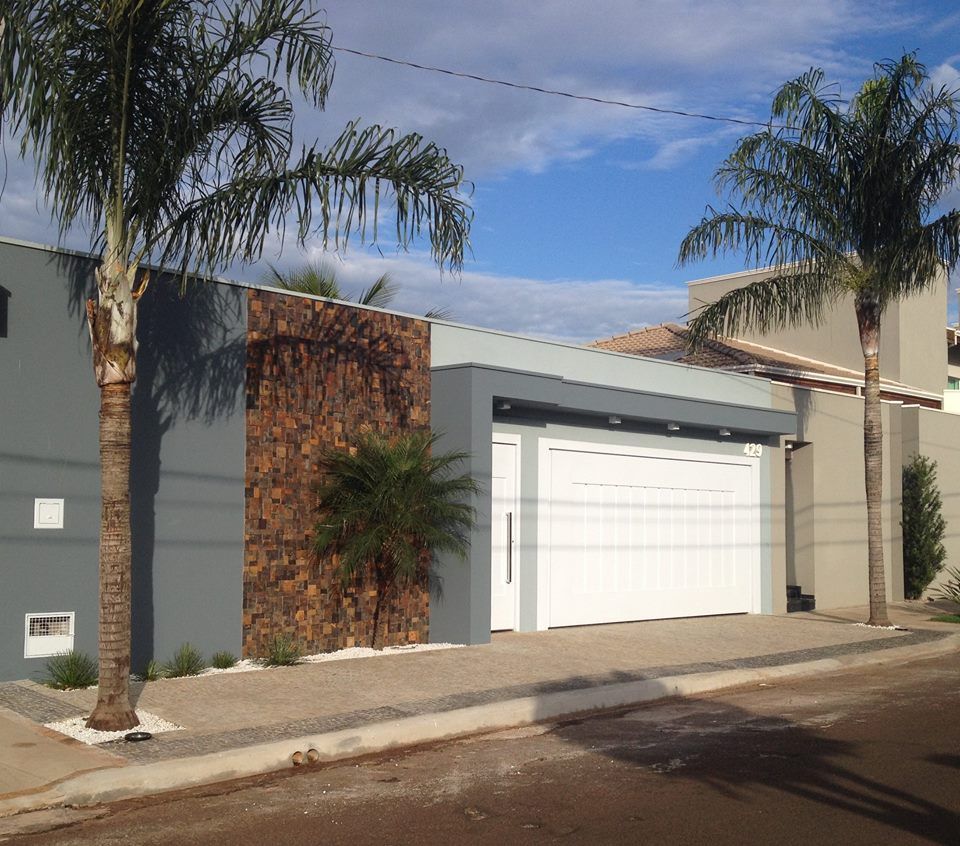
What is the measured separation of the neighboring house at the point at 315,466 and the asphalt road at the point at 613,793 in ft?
12.5

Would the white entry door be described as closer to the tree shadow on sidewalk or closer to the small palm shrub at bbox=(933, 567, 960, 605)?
the tree shadow on sidewalk

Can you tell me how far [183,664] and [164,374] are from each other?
3.02 metres

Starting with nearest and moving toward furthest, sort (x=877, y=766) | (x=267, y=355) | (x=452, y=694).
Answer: (x=877, y=766), (x=452, y=694), (x=267, y=355)

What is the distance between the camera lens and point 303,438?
13359mm

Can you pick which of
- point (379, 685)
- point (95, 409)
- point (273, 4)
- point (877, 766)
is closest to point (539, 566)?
point (379, 685)

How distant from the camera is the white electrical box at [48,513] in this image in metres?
11.0

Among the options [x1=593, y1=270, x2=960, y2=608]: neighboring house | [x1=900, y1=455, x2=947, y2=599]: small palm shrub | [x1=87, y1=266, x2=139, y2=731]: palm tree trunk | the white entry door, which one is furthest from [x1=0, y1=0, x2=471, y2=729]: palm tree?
[x1=900, y1=455, x2=947, y2=599]: small palm shrub

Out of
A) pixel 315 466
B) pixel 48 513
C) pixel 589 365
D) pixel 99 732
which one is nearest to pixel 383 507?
pixel 315 466

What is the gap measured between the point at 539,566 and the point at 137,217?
335 inches

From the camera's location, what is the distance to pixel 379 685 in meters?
11.6

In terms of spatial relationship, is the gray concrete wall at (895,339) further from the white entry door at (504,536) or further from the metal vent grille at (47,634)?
the metal vent grille at (47,634)

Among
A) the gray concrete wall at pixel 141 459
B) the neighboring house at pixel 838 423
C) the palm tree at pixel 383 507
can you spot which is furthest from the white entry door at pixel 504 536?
the neighboring house at pixel 838 423

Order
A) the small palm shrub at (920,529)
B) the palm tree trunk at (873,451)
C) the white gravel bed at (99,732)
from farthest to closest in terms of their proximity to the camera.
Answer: the small palm shrub at (920,529) → the palm tree trunk at (873,451) → the white gravel bed at (99,732)

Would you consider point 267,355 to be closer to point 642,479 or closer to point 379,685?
point 379,685
